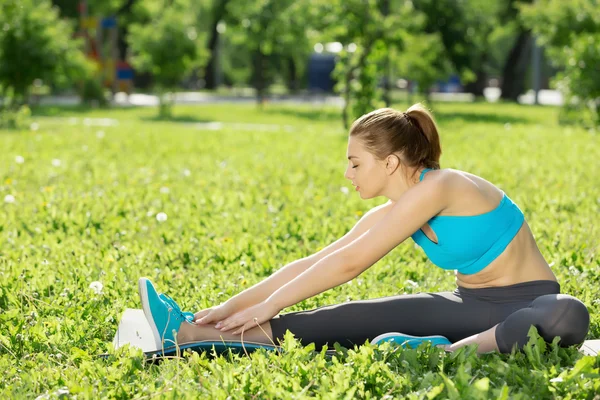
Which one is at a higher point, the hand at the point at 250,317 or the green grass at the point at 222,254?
the hand at the point at 250,317

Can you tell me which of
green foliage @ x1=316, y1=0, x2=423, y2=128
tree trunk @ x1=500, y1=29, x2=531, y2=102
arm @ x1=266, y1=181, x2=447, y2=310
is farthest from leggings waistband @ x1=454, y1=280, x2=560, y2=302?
tree trunk @ x1=500, y1=29, x2=531, y2=102

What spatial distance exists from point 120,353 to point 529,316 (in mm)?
1604

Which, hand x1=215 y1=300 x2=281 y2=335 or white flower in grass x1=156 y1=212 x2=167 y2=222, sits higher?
hand x1=215 y1=300 x2=281 y2=335

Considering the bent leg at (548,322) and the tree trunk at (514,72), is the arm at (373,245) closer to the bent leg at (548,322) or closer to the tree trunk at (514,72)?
the bent leg at (548,322)

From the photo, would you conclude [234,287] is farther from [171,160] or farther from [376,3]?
[376,3]

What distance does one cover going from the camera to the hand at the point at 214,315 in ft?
11.0

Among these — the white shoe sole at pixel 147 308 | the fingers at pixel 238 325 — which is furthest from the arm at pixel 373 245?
the white shoe sole at pixel 147 308

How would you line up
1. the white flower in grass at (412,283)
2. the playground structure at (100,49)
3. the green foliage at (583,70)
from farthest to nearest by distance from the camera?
the playground structure at (100,49) → the green foliage at (583,70) → the white flower in grass at (412,283)

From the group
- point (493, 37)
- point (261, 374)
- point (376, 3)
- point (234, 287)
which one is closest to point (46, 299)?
point (234, 287)

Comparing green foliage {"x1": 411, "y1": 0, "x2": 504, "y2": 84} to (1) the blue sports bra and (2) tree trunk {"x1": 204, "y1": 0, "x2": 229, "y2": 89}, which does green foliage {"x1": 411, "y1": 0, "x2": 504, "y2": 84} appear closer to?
(2) tree trunk {"x1": 204, "y1": 0, "x2": 229, "y2": 89}

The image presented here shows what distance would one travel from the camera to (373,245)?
3.21 meters

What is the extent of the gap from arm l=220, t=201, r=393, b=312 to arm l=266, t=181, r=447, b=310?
0.75ft

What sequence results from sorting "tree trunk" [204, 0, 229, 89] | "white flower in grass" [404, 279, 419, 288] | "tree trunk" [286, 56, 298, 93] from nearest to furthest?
"white flower in grass" [404, 279, 419, 288] → "tree trunk" [204, 0, 229, 89] → "tree trunk" [286, 56, 298, 93]

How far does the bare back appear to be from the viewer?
323 centimetres
